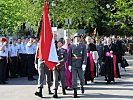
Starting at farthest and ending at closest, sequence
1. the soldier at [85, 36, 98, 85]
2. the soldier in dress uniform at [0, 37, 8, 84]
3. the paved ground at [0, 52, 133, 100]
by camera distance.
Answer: the soldier in dress uniform at [0, 37, 8, 84]
the soldier at [85, 36, 98, 85]
the paved ground at [0, 52, 133, 100]

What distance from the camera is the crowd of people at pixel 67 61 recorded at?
1210 centimetres

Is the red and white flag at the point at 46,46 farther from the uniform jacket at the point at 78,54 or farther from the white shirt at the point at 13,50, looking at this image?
the white shirt at the point at 13,50

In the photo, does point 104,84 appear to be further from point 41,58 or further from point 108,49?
point 41,58

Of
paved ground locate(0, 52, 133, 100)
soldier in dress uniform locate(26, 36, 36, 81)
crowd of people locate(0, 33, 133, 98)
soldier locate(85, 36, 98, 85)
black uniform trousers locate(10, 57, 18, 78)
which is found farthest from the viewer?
black uniform trousers locate(10, 57, 18, 78)

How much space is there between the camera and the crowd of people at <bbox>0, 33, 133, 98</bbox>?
12102mm

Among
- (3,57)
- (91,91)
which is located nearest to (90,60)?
(91,91)

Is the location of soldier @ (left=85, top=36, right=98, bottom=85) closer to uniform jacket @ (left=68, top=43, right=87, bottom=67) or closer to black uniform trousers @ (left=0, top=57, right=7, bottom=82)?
uniform jacket @ (left=68, top=43, right=87, bottom=67)

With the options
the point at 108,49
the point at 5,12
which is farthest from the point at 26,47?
the point at 5,12

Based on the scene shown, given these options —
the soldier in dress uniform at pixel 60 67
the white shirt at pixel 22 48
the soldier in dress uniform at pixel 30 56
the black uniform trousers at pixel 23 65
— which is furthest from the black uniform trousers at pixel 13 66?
the soldier in dress uniform at pixel 60 67

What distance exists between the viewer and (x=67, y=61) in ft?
40.9

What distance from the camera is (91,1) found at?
39438 mm

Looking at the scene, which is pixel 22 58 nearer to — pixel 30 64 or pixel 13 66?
pixel 13 66

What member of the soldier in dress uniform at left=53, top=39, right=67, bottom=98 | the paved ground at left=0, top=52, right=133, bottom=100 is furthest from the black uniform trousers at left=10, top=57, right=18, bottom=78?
the soldier in dress uniform at left=53, top=39, right=67, bottom=98

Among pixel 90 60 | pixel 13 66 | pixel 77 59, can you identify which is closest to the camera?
pixel 77 59
